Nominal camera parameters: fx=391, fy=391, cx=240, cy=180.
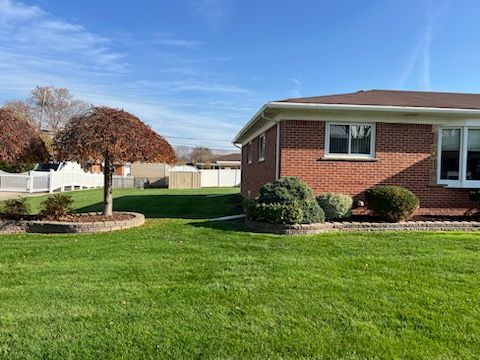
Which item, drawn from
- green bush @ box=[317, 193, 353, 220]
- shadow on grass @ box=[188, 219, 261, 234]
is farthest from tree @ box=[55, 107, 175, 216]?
green bush @ box=[317, 193, 353, 220]

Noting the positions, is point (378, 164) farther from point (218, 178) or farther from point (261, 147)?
Answer: point (218, 178)

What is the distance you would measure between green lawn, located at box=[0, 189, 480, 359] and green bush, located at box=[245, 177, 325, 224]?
985 millimetres

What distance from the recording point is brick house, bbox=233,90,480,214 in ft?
33.7

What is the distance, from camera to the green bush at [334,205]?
948 centimetres

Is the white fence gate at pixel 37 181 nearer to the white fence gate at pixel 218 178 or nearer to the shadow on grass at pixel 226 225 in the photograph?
the white fence gate at pixel 218 178

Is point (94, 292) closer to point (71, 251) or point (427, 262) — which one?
point (71, 251)

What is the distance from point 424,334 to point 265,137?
31.9ft

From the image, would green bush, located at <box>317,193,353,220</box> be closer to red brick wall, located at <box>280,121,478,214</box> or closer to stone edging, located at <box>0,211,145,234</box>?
red brick wall, located at <box>280,121,478,214</box>

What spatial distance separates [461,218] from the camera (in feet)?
33.9

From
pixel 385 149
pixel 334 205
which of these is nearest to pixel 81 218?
pixel 334 205

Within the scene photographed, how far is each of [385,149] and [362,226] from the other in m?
2.70

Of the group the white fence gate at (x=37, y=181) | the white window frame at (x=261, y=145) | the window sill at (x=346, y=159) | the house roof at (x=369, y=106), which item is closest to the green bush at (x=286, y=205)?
the window sill at (x=346, y=159)

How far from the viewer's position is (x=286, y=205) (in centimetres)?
859

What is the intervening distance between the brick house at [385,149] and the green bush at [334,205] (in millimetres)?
753
